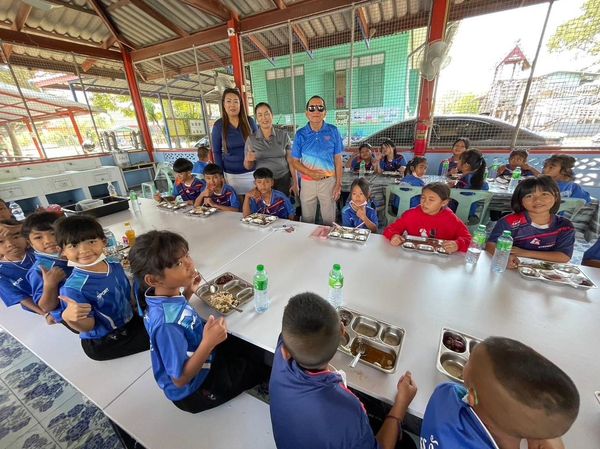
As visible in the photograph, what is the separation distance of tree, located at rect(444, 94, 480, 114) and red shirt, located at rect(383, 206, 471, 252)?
3.67 meters

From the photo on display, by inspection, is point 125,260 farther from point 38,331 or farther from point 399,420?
point 399,420

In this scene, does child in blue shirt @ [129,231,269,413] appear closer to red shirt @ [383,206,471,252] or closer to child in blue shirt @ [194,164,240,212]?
red shirt @ [383,206,471,252]

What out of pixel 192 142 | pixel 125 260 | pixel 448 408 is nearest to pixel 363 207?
pixel 448 408

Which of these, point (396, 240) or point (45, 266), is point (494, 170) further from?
point (45, 266)

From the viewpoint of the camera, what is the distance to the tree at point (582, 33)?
145 inches

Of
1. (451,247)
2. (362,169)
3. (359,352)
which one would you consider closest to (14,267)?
(359,352)

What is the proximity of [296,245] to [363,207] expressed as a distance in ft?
2.44

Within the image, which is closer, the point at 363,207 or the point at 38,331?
the point at 38,331

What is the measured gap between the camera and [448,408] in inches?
26.5

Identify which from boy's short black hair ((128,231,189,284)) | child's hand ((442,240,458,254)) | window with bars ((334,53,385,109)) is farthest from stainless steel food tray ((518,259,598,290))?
window with bars ((334,53,385,109))

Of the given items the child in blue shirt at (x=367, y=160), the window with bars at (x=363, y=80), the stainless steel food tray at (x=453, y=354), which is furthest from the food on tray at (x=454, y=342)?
the window with bars at (x=363, y=80)

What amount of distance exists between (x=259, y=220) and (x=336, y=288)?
1.28 m

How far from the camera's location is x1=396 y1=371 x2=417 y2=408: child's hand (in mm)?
796

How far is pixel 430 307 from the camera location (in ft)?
3.87
